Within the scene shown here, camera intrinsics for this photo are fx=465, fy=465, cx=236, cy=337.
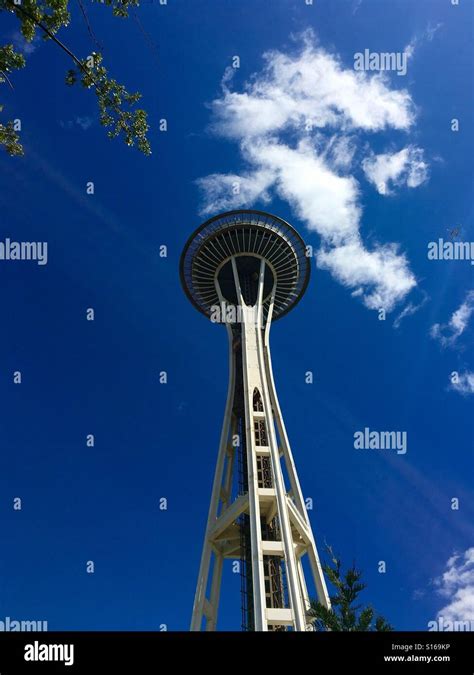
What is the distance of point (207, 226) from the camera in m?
37.1

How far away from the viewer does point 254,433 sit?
28.0m

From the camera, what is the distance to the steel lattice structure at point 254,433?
915 inches

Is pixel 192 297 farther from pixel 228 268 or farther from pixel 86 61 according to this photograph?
pixel 86 61

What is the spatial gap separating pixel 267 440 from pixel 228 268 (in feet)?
52.6

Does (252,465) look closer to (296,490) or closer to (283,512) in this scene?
(283,512)

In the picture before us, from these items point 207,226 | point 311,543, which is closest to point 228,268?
point 207,226

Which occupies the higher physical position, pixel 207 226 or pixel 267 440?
pixel 207 226

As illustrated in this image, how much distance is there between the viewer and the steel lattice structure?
23250 mm
